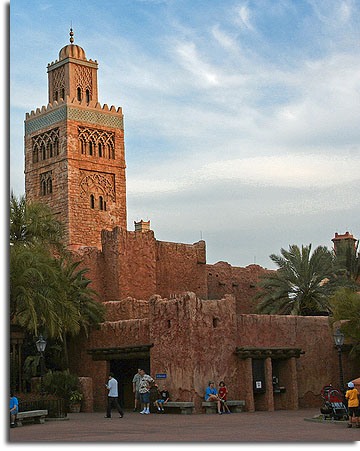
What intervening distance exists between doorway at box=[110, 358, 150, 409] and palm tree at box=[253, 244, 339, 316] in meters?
7.52

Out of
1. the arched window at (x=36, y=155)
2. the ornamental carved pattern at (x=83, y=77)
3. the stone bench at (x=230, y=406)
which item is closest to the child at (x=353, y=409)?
Result: the stone bench at (x=230, y=406)

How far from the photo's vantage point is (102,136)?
162 ft

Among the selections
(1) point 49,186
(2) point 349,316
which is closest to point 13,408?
(2) point 349,316

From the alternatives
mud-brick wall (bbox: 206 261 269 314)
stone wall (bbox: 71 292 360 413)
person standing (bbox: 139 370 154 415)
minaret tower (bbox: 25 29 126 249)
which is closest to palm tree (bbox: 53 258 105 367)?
stone wall (bbox: 71 292 360 413)

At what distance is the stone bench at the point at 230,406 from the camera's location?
20.6 meters

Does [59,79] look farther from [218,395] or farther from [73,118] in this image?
[218,395]

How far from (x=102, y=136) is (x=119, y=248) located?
18.2 m

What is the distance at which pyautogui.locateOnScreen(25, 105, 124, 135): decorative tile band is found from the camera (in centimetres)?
4784

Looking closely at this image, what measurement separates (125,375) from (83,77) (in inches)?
1106

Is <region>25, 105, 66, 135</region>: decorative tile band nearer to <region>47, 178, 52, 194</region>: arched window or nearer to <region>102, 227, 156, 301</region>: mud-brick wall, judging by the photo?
<region>47, 178, 52, 194</region>: arched window

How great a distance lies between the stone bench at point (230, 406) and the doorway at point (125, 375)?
4667mm

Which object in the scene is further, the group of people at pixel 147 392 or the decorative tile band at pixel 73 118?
the decorative tile band at pixel 73 118

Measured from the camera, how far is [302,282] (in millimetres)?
30844

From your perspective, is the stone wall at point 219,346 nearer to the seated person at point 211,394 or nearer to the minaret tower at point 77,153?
the seated person at point 211,394
